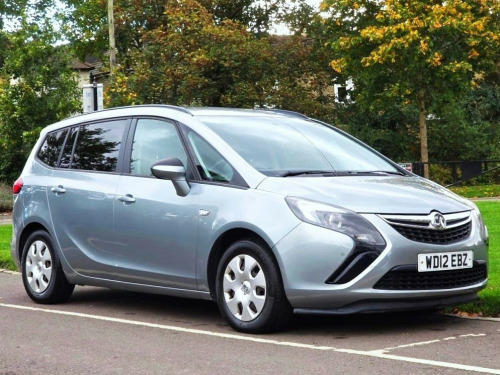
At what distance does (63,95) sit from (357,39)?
9.95 meters

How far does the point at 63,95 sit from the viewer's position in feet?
125

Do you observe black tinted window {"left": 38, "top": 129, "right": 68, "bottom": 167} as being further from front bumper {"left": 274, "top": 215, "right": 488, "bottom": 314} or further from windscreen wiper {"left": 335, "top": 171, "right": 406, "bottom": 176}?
front bumper {"left": 274, "top": 215, "right": 488, "bottom": 314}

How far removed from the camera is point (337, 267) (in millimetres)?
7836

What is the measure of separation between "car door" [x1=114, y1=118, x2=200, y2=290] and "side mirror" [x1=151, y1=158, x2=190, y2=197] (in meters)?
0.07

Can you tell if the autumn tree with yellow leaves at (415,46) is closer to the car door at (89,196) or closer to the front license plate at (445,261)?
the car door at (89,196)

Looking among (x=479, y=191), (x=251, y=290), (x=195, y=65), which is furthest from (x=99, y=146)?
(x=195, y=65)

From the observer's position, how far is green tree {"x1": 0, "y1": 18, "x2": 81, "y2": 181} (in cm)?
3744

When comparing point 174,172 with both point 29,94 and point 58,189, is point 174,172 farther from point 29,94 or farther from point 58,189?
point 29,94

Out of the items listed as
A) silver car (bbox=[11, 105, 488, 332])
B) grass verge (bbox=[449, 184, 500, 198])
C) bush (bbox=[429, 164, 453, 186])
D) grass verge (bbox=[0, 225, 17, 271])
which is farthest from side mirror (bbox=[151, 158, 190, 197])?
bush (bbox=[429, 164, 453, 186])

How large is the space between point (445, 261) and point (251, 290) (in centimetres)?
139

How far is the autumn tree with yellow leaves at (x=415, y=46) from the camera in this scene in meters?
35.3

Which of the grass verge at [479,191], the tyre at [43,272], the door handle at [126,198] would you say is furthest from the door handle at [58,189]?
the grass verge at [479,191]

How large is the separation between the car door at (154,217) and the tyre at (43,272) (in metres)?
0.99

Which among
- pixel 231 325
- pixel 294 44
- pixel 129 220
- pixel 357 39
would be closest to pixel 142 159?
pixel 129 220
